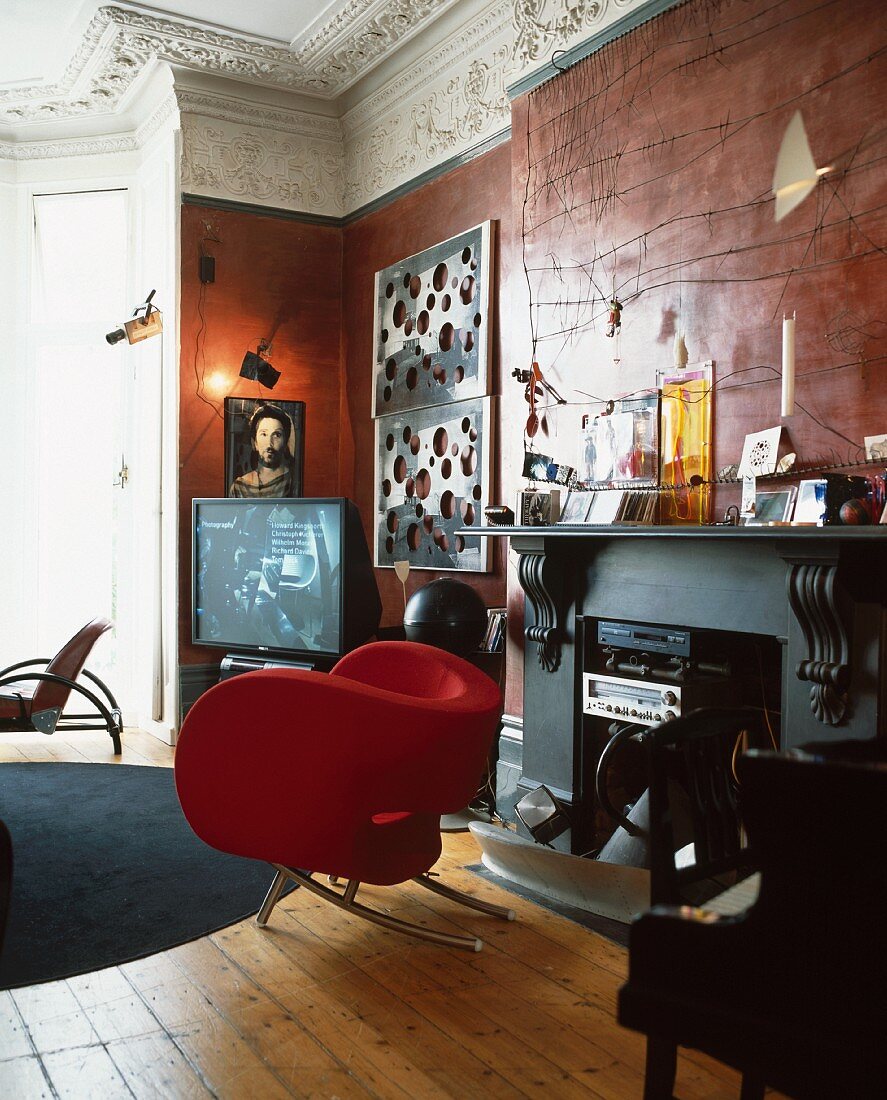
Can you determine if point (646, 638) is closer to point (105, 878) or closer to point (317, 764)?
Result: point (317, 764)

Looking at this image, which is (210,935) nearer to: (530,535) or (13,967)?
(13,967)

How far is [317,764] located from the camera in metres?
2.46

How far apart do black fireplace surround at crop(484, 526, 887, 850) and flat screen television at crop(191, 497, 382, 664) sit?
3.30ft

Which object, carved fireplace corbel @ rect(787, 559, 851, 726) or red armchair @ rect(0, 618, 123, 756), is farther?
red armchair @ rect(0, 618, 123, 756)

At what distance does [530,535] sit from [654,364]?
731 mm

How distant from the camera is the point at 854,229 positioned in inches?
105

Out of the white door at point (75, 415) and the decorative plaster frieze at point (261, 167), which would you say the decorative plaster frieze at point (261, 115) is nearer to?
the decorative plaster frieze at point (261, 167)

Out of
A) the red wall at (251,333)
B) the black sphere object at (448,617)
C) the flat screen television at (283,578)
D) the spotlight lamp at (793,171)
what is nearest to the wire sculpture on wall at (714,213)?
Result: the spotlight lamp at (793,171)

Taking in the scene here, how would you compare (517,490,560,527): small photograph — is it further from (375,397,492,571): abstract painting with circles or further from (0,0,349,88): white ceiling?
(0,0,349,88): white ceiling

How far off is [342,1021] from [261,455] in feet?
12.4

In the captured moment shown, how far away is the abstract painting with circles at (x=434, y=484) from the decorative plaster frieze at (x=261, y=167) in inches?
58.0

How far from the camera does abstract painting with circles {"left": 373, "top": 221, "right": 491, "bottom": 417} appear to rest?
4.46 metres

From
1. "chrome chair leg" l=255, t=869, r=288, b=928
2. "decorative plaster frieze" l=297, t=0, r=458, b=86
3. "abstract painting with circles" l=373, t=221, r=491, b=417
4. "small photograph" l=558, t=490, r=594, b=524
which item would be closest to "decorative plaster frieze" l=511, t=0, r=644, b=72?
"decorative plaster frieze" l=297, t=0, r=458, b=86

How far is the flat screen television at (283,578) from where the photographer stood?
4445 millimetres
